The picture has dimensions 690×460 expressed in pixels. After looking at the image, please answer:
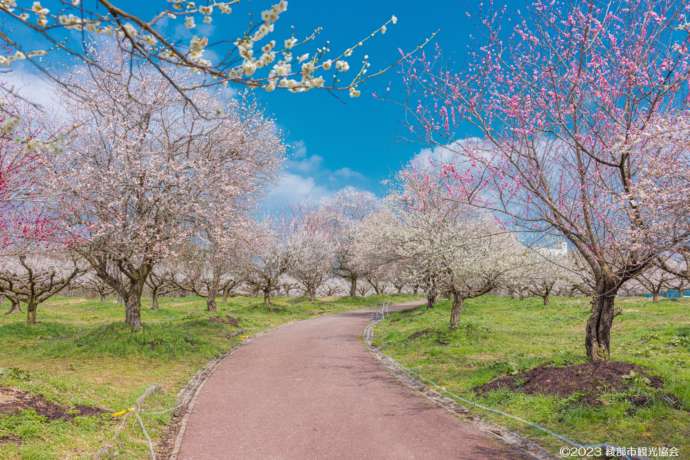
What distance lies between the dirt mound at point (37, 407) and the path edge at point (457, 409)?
6876mm

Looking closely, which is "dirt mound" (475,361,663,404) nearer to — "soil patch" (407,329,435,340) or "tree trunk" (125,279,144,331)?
"soil patch" (407,329,435,340)

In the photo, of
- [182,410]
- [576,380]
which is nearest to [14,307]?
[182,410]

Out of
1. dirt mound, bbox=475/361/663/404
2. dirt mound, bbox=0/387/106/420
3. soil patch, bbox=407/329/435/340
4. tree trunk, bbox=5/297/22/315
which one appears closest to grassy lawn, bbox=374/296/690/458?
soil patch, bbox=407/329/435/340

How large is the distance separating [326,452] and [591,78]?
331 inches

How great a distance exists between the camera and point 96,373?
1268 centimetres

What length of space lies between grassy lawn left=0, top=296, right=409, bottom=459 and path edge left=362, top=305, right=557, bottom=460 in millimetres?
5710

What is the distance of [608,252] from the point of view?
1081 centimetres

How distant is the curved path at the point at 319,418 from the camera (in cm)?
744

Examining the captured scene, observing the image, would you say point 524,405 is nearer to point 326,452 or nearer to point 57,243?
point 326,452

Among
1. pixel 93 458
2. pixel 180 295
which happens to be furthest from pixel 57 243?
pixel 180 295

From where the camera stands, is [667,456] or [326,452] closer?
[667,456]

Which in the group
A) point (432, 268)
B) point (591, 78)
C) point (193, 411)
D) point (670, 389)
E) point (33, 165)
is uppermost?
point (591, 78)

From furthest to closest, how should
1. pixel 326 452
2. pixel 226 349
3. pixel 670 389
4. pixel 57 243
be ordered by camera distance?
pixel 226 349
pixel 57 243
pixel 670 389
pixel 326 452

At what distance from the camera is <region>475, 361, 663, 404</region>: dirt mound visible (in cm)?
908
